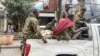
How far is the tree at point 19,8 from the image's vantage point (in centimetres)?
2631

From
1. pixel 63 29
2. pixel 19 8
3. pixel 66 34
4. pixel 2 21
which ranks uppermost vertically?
pixel 19 8

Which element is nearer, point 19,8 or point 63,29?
point 63,29

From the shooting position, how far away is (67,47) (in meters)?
5.79

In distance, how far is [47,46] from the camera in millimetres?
5750

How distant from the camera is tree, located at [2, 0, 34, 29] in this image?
26.3 metres

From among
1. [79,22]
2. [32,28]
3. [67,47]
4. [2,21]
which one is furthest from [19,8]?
[67,47]

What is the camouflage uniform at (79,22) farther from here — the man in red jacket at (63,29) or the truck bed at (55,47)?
the truck bed at (55,47)

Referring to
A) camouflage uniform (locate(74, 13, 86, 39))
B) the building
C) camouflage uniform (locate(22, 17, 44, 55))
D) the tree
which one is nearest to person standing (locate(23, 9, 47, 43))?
camouflage uniform (locate(22, 17, 44, 55))

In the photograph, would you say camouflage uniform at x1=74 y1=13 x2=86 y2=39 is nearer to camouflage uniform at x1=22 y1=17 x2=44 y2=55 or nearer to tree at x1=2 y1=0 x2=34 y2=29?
camouflage uniform at x1=22 y1=17 x2=44 y2=55

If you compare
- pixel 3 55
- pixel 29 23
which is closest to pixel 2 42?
pixel 3 55

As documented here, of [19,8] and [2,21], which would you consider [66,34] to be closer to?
[19,8]

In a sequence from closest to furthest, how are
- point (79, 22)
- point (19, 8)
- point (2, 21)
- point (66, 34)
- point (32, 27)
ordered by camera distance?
1. point (66, 34)
2. point (32, 27)
3. point (79, 22)
4. point (19, 8)
5. point (2, 21)

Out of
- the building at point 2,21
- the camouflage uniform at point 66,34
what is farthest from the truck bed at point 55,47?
the building at point 2,21

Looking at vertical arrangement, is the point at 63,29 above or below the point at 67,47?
above
